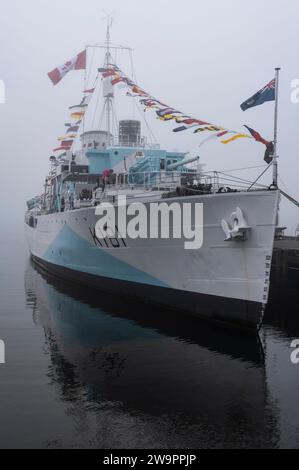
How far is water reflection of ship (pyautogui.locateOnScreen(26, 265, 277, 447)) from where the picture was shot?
7559 mm

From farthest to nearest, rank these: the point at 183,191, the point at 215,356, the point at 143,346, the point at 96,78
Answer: the point at 96,78 < the point at 183,191 < the point at 143,346 < the point at 215,356

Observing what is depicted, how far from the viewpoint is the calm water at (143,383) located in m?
6.86

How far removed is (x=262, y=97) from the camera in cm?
1300

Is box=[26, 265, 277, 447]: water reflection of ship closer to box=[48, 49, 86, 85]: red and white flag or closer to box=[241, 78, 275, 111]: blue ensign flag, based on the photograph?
box=[241, 78, 275, 111]: blue ensign flag

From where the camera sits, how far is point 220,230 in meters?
12.8

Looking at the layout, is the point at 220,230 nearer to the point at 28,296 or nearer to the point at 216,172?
the point at 216,172

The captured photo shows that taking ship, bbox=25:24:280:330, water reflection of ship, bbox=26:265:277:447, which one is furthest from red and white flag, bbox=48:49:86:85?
water reflection of ship, bbox=26:265:277:447

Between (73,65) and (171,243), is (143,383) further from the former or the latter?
(73,65)

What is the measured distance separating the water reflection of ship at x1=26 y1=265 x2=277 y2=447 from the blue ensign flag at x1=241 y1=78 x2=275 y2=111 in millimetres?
7094

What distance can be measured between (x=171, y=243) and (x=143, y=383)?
5.89 m

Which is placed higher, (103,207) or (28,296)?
(103,207)
